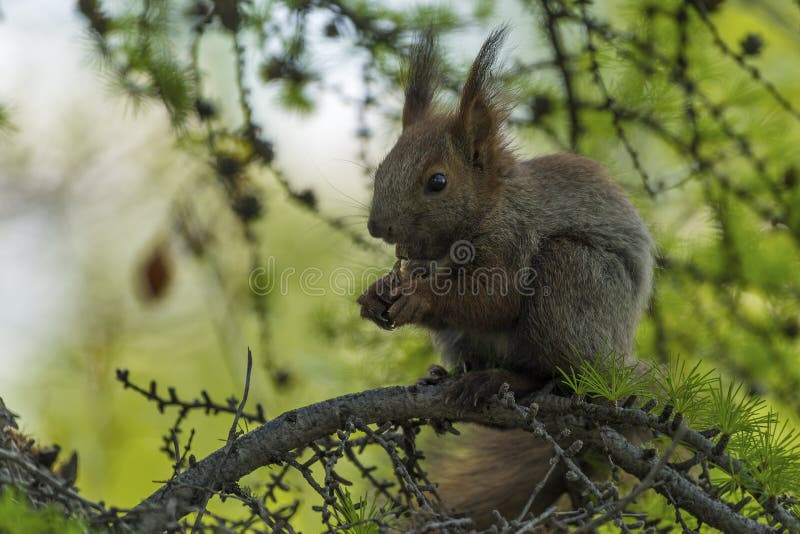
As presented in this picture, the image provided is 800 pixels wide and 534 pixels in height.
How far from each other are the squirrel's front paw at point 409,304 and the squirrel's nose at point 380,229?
165 millimetres

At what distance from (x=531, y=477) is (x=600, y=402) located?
558 mm

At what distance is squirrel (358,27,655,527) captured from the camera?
90.4 inches

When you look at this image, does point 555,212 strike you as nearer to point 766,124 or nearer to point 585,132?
point 585,132

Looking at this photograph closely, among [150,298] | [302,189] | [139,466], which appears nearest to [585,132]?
[302,189]

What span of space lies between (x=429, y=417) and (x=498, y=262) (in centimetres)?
52

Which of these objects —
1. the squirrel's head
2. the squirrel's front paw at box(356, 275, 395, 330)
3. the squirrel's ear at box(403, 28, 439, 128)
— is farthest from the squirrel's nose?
the squirrel's ear at box(403, 28, 439, 128)

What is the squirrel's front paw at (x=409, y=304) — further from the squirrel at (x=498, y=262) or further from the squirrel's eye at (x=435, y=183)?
the squirrel's eye at (x=435, y=183)

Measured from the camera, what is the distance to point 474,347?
2.62 m

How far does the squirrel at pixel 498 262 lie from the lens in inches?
90.4

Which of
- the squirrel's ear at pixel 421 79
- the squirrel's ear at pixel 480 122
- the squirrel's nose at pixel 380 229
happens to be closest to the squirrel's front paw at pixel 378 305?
the squirrel's nose at pixel 380 229

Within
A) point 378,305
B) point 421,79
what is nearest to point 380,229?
point 378,305

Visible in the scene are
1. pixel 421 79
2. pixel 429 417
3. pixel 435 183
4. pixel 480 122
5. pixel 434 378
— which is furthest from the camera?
pixel 421 79

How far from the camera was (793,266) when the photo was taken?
313 centimetres

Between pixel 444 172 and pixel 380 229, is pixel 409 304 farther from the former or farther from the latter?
pixel 444 172
